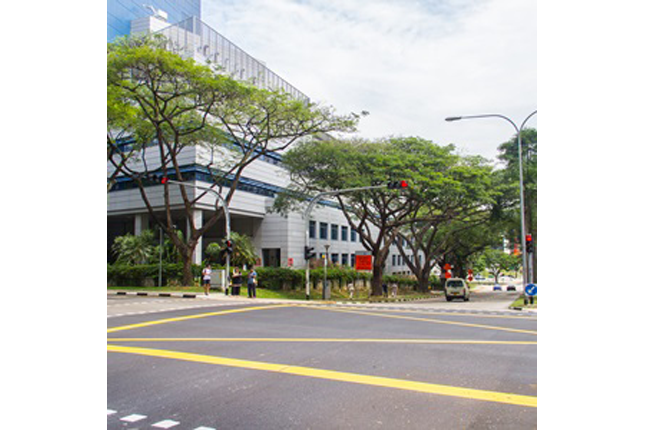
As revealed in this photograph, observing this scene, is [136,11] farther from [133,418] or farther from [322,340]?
[133,418]

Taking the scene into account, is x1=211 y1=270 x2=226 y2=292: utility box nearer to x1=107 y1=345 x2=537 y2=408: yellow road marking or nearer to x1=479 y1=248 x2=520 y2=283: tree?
x1=107 y1=345 x2=537 y2=408: yellow road marking

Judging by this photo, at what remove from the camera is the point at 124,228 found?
49.2 meters

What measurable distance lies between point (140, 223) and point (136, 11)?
66.0ft

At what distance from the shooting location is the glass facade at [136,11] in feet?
140

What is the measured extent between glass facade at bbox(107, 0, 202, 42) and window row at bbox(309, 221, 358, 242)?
71.4 feet

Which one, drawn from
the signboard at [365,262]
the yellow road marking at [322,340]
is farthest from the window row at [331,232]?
the yellow road marking at [322,340]

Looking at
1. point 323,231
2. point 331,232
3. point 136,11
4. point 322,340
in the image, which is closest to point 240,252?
point 323,231

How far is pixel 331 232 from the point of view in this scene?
53.0 metres

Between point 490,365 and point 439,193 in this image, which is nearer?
point 490,365

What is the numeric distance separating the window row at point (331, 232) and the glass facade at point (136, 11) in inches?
857
